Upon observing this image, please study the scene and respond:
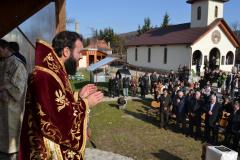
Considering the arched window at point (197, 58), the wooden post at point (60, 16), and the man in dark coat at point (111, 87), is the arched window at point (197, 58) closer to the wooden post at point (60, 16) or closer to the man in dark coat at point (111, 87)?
the man in dark coat at point (111, 87)

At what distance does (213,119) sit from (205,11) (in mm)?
25990

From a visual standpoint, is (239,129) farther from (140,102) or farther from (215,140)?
(140,102)

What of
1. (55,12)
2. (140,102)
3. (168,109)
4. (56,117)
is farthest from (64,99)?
(140,102)

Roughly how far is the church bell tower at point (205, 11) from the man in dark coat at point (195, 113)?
24.3 m

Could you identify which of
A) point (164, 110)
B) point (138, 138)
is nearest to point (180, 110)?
point (164, 110)

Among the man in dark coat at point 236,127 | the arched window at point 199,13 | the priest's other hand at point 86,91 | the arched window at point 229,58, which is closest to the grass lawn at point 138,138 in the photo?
the man in dark coat at point 236,127

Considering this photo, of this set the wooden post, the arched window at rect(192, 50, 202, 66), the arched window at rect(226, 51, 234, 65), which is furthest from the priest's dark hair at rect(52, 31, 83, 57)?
the arched window at rect(226, 51, 234, 65)

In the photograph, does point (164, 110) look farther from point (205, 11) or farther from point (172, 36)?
point (172, 36)

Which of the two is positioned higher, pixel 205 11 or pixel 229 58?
pixel 205 11

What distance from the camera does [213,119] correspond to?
33.4 feet

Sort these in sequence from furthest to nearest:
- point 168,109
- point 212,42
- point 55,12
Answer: point 212,42
point 168,109
point 55,12

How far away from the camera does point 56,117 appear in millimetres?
2650

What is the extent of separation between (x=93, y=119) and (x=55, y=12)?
895cm

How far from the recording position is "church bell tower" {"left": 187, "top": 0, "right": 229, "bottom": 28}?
33531mm
